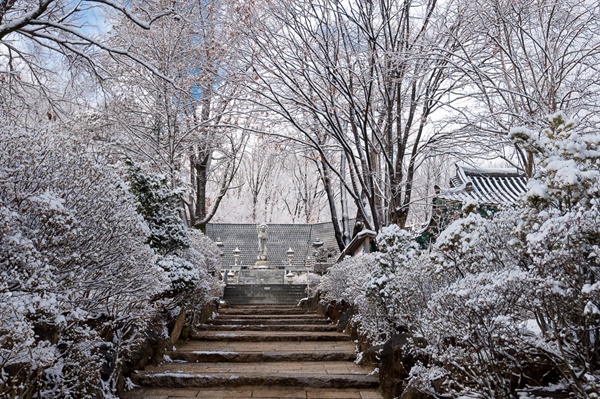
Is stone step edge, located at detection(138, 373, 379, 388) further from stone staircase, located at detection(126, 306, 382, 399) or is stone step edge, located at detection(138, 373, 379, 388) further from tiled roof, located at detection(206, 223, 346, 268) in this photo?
tiled roof, located at detection(206, 223, 346, 268)

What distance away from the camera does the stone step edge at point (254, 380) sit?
5766 mm

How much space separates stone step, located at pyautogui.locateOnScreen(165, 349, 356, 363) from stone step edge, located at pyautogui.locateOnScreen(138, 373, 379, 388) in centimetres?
116

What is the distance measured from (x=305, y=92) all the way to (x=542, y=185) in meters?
6.34

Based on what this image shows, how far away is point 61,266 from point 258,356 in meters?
3.95

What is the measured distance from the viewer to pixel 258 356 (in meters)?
7.12

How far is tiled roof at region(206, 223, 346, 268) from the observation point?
991 inches

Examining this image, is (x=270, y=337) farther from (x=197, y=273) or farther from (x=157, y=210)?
(x=157, y=210)

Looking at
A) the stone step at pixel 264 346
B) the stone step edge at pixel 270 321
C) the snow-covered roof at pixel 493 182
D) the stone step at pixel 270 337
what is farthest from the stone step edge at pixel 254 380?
the snow-covered roof at pixel 493 182

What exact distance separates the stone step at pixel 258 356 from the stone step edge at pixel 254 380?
116 centimetres

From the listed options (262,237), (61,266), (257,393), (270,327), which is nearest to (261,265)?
(262,237)

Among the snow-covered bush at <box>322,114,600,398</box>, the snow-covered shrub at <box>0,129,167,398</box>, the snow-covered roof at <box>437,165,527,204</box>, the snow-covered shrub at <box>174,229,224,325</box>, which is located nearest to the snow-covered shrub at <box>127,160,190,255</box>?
the snow-covered shrub at <box>174,229,224,325</box>

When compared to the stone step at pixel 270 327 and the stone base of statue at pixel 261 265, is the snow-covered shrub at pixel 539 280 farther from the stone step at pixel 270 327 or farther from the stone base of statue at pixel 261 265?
the stone base of statue at pixel 261 265

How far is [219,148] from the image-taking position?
14281mm

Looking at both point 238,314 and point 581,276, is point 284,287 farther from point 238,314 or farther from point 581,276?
point 581,276
